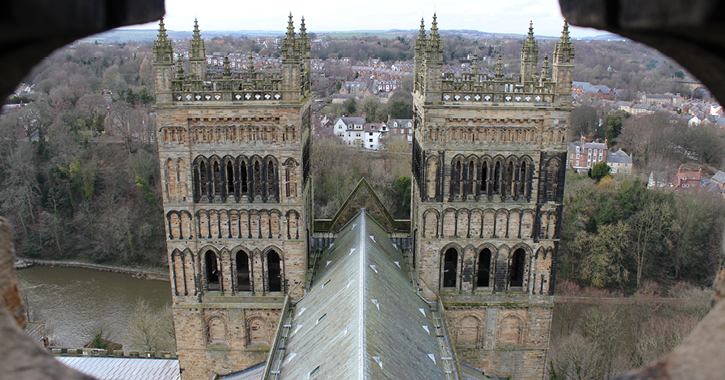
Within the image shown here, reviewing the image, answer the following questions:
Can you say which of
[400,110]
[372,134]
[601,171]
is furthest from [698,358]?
[400,110]

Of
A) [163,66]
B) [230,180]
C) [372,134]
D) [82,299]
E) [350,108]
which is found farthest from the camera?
[350,108]

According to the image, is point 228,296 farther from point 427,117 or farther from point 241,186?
point 427,117

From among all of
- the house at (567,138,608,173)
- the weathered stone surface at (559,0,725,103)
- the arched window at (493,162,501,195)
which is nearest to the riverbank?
the arched window at (493,162,501,195)

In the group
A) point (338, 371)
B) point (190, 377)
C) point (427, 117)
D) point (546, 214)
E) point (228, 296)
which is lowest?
point (190, 377)

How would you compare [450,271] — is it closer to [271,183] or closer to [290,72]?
[271,183]

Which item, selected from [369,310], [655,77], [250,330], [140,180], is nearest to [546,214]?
[369,310]
